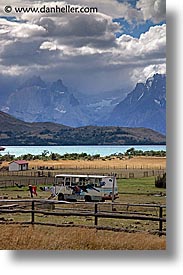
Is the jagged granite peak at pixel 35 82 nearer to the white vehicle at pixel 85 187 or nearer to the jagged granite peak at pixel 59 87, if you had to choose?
the jagged granite peak at pixel 59 87

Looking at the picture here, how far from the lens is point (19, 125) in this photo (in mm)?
5184

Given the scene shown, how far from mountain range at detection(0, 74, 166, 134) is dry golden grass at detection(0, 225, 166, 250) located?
61 cm

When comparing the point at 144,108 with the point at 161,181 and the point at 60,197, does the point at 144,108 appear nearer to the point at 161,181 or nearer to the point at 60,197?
the point at 161,181

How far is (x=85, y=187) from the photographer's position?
5.14m

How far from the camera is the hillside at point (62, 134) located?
5133 mm

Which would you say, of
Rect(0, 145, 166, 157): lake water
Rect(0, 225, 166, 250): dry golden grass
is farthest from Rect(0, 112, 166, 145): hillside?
Rect(0, 225, 166, 250): dry golden grass

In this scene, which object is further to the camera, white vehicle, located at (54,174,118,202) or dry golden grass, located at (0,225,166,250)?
white vehicle, located at (54,174,118,202)

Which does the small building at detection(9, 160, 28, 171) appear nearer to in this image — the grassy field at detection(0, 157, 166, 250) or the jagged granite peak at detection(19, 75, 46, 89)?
the grassy field at detection(0, 157, 166, 250)

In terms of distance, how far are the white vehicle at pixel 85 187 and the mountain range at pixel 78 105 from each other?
313 millimetres

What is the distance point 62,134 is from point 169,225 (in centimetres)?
81

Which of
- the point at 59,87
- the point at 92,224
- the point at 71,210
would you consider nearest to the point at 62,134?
the point at 59,87

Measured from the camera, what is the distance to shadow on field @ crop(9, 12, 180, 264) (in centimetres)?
497

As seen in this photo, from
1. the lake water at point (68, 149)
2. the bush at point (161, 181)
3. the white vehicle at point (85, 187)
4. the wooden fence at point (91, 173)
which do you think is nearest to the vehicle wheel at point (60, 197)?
the white vehicle at point (85, 187)
